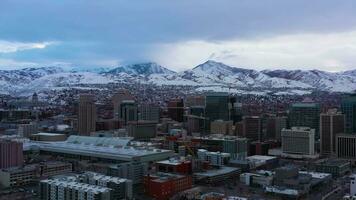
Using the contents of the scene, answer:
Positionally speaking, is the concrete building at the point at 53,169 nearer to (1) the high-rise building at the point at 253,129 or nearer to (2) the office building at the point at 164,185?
(2) the office building at the point at 164,185

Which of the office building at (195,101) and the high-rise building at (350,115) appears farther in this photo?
the office building at (195,101)

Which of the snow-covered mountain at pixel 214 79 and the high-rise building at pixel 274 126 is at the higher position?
the snow-covered mountain at pixel 214 79

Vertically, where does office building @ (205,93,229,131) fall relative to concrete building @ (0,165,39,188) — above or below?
above

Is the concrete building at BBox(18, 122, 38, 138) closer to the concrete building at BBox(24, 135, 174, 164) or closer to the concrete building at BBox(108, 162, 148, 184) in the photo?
the concrete building at BBox(24, 135, 174, 164)

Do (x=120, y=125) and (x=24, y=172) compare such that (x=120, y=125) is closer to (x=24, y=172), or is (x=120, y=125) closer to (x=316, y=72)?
(x=24, y=172)

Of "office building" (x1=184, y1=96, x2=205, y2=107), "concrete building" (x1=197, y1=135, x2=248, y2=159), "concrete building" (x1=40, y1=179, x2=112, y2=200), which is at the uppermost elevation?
"office building" (x1=184, y1=96, x2=205, y2=107)

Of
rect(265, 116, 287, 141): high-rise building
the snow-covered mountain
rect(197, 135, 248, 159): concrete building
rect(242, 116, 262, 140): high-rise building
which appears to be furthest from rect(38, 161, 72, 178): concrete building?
the snow-covered mountain

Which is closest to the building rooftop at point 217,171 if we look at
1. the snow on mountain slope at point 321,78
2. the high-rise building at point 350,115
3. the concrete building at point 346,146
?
the concrete building at point 346,146

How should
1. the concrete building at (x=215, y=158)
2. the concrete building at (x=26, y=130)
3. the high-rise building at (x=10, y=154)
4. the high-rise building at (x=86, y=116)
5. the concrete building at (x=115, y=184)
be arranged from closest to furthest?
1. the concrete building at (x=115, y=184)
2. the high-rise building at (x=10, y=154)
3. the concrete building at (x=215, y=158)
4. the concrete building at (x=26, y=130)
5. the high-rise building at (x=86, y=116)
